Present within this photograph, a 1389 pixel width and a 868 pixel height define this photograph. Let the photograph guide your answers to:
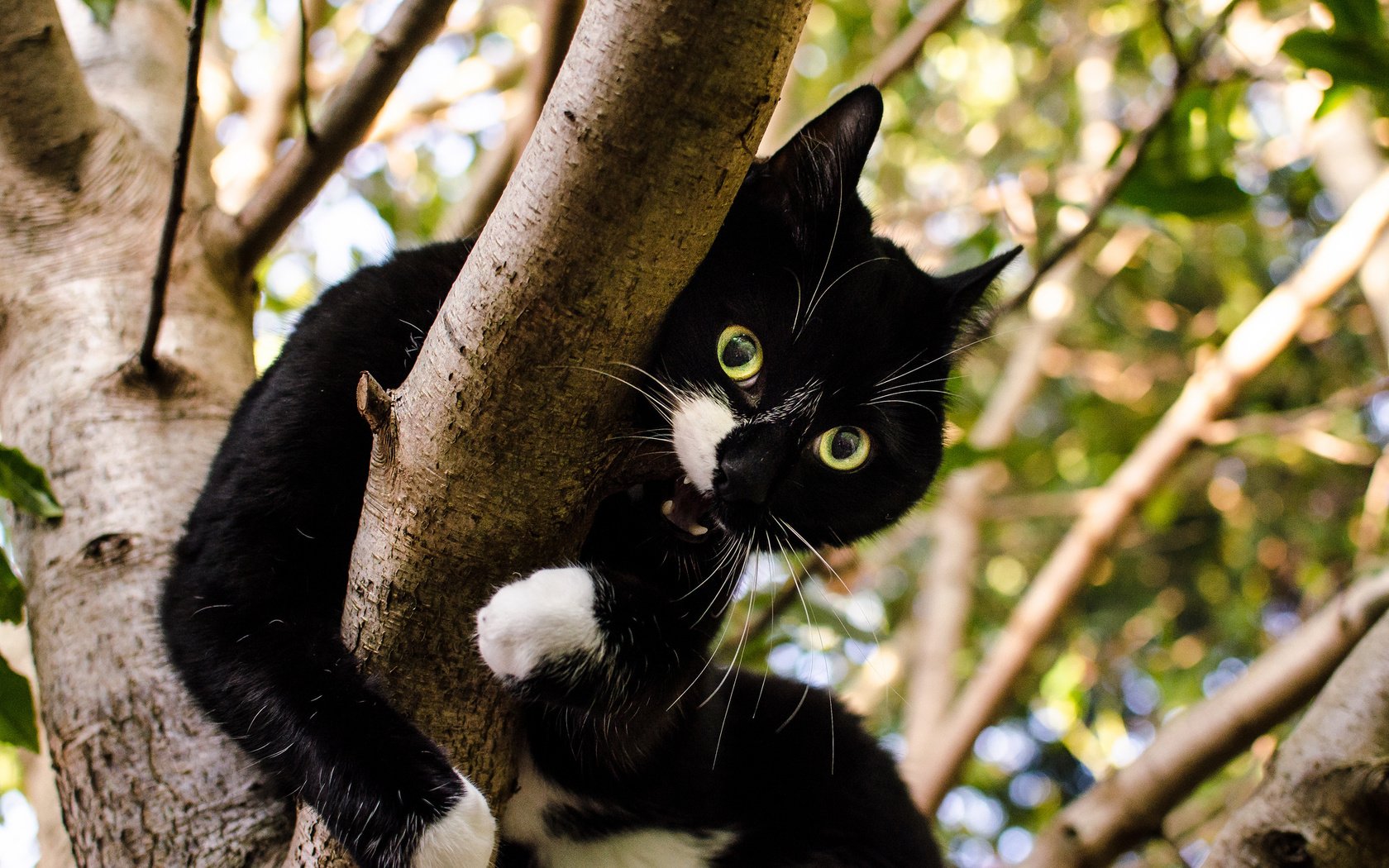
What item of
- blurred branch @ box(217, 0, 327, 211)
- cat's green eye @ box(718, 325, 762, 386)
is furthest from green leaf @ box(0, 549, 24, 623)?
blurred branch @ box(217, 0, 327, 211)

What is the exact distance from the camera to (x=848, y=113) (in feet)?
5.51

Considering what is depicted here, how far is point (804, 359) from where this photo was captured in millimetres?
1699

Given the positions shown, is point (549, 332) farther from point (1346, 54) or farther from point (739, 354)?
point (1346, 54)

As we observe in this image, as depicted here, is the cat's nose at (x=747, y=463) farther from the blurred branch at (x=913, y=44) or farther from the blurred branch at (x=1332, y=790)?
the blurred branch at (x=913, y=44)

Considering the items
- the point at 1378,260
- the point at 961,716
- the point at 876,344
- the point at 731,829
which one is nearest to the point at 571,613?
the point at 876,344

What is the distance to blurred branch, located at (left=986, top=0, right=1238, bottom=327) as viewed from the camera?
2.29 metres

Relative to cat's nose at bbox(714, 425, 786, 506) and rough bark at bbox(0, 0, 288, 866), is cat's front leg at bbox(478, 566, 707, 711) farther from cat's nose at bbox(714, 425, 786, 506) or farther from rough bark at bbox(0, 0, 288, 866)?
rough bark at bbox(0, 0, 288, 866)

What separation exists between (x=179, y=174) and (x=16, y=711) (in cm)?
97

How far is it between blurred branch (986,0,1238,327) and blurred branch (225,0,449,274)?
1389mm

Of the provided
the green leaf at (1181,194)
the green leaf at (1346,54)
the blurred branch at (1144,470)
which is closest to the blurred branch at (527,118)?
the green leaf at (1181,194)

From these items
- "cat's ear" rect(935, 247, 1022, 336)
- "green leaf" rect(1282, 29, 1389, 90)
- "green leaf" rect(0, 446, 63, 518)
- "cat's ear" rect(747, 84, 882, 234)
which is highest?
"green leaf" rect(1282, 29, 1389, 90)

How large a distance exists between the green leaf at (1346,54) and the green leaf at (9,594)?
2.70m

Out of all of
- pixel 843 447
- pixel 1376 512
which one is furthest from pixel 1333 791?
pixel 1376 512

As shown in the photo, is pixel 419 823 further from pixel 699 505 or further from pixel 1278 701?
pixel 1278 701
